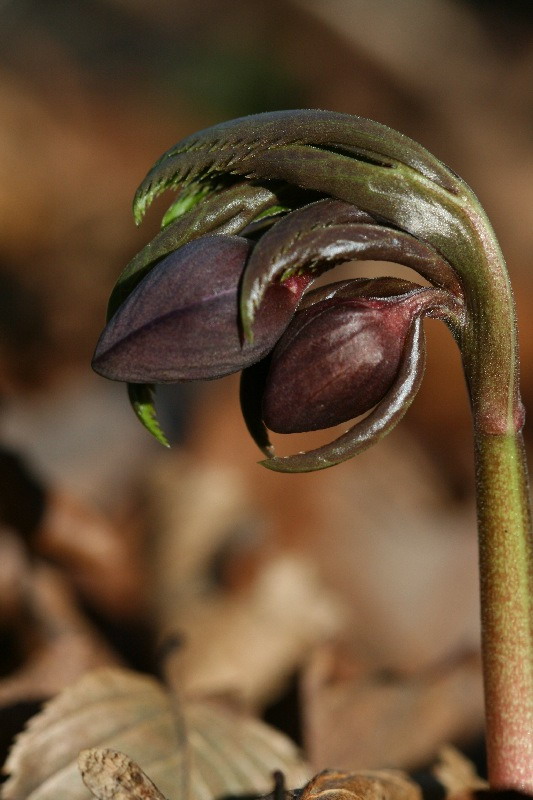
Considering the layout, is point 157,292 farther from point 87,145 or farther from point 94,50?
point 94,50

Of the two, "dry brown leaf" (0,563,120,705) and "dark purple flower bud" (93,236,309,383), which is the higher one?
"dark purple flower bud" (93,236,309,383)

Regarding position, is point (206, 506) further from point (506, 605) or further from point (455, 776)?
point (506, 605)

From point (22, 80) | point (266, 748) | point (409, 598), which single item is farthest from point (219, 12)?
point (266, 748)

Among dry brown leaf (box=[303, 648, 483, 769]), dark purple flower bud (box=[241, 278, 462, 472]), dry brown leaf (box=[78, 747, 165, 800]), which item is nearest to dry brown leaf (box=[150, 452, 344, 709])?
dry brown leaf (box=[303, 648, 483, 769])

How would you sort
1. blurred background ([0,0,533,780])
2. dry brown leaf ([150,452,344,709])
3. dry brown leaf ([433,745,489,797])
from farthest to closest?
1. dry brown leaf ([150,452,344,709])
2. blurred background ([0,0,533,780])
3. dry brown leaf ([433,745,489,797])

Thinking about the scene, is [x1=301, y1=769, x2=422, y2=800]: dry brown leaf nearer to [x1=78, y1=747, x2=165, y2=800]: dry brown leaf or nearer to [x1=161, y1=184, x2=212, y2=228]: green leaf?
[x1=78, y1=747, x2=165, y2=800]: dry brown leaf

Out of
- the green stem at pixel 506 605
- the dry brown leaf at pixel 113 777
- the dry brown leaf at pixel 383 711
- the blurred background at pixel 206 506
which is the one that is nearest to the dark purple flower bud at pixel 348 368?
the green stem at pixel 506 605

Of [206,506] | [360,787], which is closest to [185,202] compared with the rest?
[360,787]
